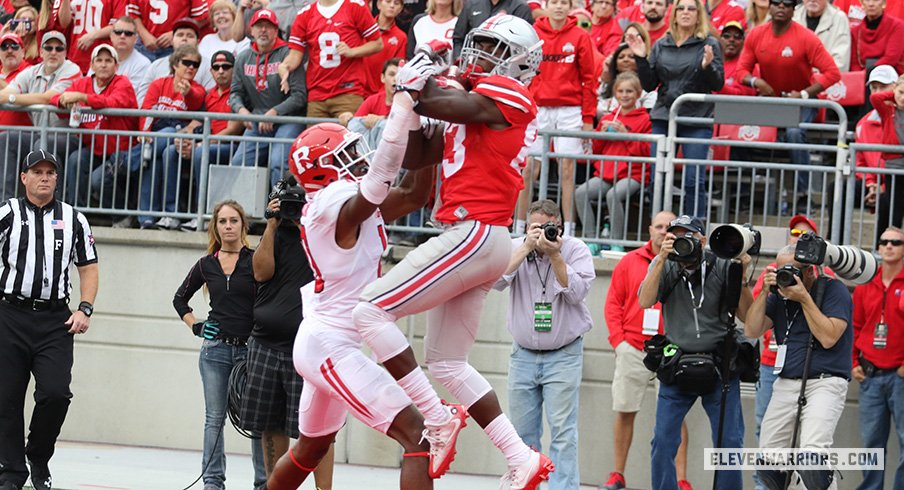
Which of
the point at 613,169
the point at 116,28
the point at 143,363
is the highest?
the point at 116,28

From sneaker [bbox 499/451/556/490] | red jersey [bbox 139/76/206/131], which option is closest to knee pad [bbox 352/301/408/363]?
sneaker [bbox 499/451/556/490]

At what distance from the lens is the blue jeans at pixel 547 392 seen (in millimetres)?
9984

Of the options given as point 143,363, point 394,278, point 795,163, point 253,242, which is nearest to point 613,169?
point 795,163

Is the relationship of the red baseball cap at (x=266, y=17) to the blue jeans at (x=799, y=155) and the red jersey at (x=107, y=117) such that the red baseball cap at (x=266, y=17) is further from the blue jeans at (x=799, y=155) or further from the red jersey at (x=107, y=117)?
the blue jeans at (x=799, y=155)

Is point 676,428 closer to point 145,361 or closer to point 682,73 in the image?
point 682,73

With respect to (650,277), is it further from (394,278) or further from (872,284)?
(394,278)

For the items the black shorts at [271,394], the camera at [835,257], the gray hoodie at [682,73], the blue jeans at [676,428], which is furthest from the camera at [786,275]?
the black shorts at [271,394]

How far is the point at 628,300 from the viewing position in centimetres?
1103

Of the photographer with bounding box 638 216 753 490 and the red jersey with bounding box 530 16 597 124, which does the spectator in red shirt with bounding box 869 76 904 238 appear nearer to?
the photographer with bounding box 638 216 753 490

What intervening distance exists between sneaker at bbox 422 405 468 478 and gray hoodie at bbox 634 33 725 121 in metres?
5.58

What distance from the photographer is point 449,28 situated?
12836mm

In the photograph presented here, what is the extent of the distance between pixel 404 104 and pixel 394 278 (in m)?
0.81

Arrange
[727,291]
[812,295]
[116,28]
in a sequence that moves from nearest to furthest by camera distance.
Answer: [727,291], [812,295], [116,28]

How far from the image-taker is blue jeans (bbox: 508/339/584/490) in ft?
32.8
